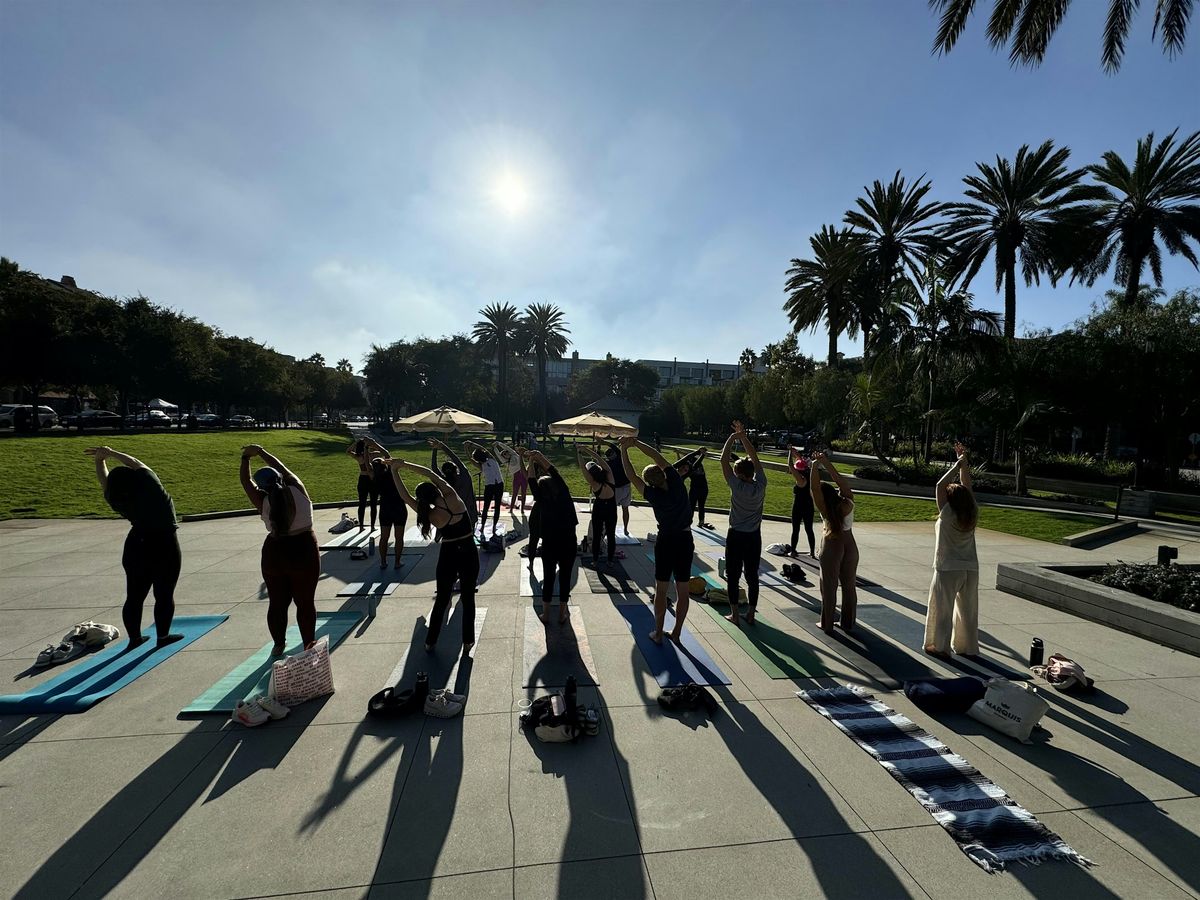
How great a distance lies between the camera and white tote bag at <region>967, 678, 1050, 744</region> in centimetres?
398

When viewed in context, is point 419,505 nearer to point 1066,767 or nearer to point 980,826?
point 980,826

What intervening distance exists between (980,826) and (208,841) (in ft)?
14.8

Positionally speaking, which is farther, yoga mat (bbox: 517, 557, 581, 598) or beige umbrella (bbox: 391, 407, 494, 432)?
beige umbrella (bbox: 391, 407, 494, 432)

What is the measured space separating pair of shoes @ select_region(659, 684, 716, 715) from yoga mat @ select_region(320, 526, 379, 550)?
288 inches

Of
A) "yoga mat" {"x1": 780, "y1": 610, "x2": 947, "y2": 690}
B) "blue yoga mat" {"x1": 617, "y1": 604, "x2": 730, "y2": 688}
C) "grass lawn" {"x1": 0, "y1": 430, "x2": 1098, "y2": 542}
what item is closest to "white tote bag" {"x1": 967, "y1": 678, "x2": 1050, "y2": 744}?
"yoga mat" {"x1": 780, "y1": 610, "x2": 947, "y2": 690}

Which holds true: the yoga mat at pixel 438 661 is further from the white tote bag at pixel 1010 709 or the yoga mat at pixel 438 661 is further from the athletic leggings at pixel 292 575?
the white tote bag at pixel 1010 709

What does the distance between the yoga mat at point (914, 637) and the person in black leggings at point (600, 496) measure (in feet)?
12.6

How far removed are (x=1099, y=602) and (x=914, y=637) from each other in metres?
3.01

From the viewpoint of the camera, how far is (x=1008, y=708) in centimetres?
411

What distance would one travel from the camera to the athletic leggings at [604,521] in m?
8.70

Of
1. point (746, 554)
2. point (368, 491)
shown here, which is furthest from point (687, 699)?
point (368, 491)

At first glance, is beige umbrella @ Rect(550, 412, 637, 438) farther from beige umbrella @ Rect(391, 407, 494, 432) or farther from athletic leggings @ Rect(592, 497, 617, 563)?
athletic leggings @ Rect(592, 497, 617, 563)

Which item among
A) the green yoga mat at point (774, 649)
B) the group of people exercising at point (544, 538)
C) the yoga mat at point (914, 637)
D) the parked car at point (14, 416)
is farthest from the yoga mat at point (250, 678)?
the parked car at point (14, 416)

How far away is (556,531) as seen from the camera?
6.02 metres
